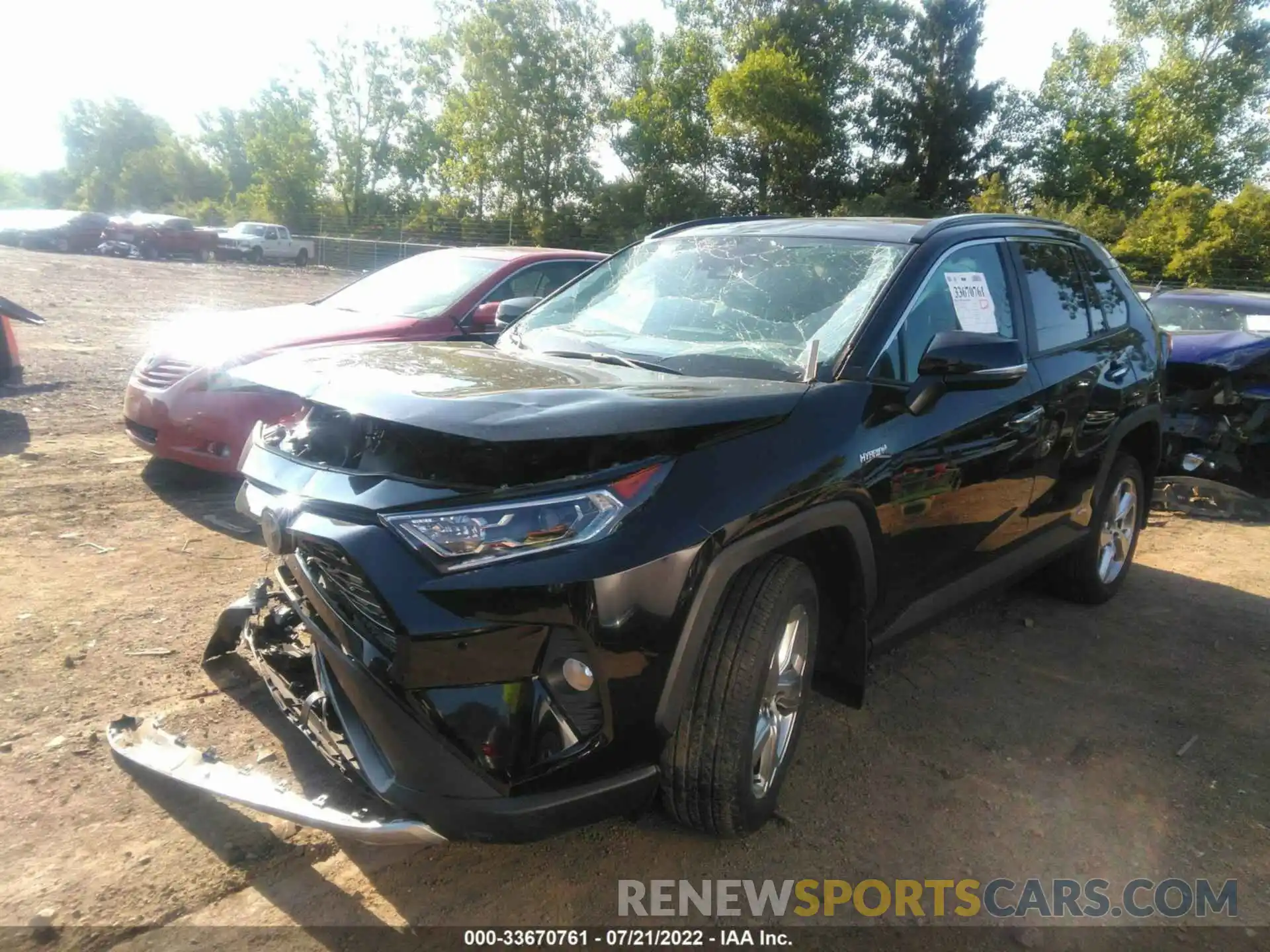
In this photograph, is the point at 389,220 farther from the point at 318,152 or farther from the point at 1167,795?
the point at 1167,795

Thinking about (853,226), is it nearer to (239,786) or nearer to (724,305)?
(724,305)

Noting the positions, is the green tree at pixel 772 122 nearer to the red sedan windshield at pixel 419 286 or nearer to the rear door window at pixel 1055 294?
the red sedan windshield at pixel 419 286

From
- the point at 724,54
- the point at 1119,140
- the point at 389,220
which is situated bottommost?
the point at 389,220

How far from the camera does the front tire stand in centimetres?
241

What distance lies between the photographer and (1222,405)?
280 inches

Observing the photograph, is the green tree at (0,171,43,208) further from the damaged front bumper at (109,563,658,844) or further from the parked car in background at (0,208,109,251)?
the damaged front bumper at (109,563,658,844)

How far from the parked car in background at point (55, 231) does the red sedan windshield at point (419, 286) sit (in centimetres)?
2992

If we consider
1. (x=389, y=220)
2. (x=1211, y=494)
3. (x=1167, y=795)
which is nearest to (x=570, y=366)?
(x=1167, y=795)

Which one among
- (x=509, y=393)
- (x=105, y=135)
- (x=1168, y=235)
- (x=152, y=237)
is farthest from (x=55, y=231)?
(x=105, y=135)

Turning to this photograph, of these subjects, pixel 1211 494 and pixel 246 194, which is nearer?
pixel 1211 494

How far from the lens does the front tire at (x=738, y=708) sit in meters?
2.41

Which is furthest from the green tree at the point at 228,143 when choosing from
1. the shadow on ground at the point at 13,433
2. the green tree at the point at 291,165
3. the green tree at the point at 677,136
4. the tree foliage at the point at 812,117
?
the shadow on ground at the point at 13,433

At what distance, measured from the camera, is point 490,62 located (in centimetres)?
3878

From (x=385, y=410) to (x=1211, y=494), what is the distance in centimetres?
687
